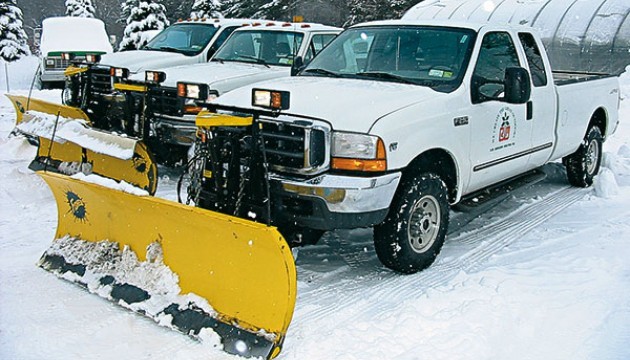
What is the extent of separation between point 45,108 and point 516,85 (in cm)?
597

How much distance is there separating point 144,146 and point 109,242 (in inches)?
78.0

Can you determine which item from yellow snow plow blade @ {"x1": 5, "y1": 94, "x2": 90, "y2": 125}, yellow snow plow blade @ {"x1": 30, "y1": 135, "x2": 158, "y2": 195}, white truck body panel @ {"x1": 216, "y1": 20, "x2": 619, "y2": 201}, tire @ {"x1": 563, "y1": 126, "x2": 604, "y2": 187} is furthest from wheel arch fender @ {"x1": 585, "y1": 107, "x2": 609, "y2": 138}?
yellow snow plow blade @ {"x1": 5, "y1": 94, "x2": 90, "y2": 125}

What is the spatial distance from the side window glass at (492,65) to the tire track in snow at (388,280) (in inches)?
53.4

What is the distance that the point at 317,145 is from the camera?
4.39 meters

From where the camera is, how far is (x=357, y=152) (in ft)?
14.4

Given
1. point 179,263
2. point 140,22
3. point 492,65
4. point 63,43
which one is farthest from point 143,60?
point 140,22

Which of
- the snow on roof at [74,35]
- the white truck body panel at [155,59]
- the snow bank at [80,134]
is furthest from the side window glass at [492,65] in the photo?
the snow on roof at [74,35]

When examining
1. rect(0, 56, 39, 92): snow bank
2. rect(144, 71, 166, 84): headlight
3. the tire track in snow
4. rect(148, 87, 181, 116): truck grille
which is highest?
rect(144, 71, 166, 84): headlight

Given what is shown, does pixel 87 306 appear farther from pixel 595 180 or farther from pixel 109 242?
pixel 595 180

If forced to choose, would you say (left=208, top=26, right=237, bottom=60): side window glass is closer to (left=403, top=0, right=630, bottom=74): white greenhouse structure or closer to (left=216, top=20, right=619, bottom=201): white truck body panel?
(left=216, top=20, right=619, bottom=201): white truck body panel

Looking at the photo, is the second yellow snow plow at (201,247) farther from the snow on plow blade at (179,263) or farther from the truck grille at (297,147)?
the truck grille at (297,147)

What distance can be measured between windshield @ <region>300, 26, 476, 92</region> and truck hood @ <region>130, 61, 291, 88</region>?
2.07 m

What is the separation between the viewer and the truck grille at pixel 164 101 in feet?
25.1

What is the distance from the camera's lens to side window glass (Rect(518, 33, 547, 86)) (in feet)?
21.1
